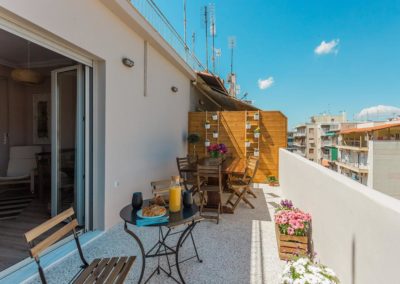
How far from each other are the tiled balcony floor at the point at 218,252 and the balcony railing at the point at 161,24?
3.69 metres

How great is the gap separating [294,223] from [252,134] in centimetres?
449

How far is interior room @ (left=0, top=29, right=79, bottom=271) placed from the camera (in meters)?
3.18

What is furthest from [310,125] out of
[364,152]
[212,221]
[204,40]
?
[212,221]

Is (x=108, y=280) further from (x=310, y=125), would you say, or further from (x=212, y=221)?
(x=310, y=125)

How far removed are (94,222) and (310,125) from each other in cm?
5545

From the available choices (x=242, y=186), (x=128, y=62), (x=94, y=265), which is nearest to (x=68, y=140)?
(x=128, y=62)

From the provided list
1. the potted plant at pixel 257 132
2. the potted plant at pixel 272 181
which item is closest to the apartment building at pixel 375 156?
the potted plant at pixel 272 181

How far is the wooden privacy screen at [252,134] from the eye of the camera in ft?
21.8

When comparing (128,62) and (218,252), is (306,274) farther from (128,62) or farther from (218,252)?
(128,62)

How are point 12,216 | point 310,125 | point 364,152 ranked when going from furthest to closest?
point 310,125 < point 364,152 < point 12,216

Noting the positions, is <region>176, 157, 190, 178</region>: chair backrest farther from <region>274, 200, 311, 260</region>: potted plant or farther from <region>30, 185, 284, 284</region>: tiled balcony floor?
<region>274, 200, 311, 260</region>: potted plant

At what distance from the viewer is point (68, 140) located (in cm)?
327

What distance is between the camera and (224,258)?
2.46 metres

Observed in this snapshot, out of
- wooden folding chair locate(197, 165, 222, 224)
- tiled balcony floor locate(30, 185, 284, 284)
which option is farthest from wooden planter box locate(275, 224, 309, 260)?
wooden folding chair locate(197, 165, 222, 224)
